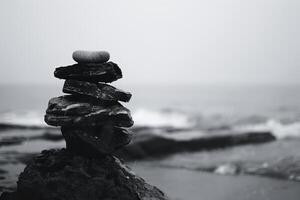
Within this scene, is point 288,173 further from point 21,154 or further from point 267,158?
point 21,154

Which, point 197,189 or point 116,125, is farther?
point 197,189

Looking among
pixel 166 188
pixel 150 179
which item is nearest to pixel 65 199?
pixel 166 188

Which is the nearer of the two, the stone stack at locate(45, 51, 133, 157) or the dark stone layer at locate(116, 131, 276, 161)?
the stone stack at locate(45, 51, 133, 157)

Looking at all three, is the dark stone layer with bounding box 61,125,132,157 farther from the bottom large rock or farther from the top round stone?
the top round stone

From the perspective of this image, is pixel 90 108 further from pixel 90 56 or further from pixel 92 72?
pixel 90 56

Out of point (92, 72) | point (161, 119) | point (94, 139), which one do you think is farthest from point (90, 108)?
point (161, 119)

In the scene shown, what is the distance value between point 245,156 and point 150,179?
325 inches

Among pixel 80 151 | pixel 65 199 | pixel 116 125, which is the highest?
pixel 116 125

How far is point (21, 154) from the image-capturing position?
22.2 metres

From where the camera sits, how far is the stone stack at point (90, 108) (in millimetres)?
11961

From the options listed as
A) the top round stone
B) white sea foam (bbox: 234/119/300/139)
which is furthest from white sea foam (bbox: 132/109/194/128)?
the top round stone

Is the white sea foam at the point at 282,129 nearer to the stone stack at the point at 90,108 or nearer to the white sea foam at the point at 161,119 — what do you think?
the white sea foam at the point at 161,119

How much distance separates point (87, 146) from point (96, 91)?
156 centimetres

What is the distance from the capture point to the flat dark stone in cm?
1193
